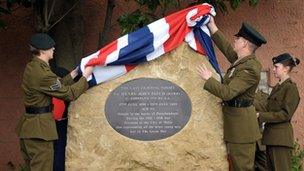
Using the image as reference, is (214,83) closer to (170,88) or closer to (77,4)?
(170,88)

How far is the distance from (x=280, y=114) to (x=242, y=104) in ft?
2.33

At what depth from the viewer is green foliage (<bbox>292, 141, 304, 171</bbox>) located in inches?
249

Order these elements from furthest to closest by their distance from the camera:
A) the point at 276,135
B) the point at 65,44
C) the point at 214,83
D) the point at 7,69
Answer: the point at 7,69 → the point at 65,44 → the point at 276,135 → the point at 214,83

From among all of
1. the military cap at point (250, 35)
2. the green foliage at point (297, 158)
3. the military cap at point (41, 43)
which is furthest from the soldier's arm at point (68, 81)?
the green foliage at point (297, 158)

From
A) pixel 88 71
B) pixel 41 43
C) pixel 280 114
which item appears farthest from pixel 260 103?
pixel 41 43

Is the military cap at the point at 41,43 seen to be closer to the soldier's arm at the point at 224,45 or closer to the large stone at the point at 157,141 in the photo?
the large stone at the point at 157,141

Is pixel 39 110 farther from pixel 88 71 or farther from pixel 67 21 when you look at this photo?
pixel 67 21

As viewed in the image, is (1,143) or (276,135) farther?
(1,143)

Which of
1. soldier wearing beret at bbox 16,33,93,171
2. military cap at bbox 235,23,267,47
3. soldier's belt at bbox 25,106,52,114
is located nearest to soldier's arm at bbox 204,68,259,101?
military cap at bbox 235,23,267,47

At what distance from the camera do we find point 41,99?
183 inches

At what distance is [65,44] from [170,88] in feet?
5.56

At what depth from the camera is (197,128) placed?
478 cm

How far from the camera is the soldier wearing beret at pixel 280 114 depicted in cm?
532

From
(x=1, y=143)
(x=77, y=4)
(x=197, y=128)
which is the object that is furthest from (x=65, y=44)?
(x=197, y=128)
